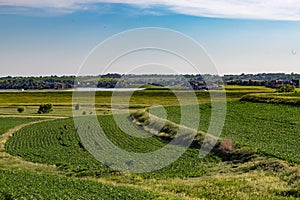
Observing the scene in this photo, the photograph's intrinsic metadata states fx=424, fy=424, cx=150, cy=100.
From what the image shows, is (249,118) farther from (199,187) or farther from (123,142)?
(199,187)

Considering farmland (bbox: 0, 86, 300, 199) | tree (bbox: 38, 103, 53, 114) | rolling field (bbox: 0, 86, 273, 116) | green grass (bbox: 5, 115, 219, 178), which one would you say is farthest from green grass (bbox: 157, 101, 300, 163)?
tree (bbox: 38, 103, 53, 114)

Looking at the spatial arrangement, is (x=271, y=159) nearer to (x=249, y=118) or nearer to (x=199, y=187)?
(x=199, y=187)

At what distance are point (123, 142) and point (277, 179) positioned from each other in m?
22.0

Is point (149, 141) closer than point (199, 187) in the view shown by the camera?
No

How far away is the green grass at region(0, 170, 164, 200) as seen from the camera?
17672 mm

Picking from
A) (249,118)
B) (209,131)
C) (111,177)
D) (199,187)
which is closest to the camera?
(199,187)

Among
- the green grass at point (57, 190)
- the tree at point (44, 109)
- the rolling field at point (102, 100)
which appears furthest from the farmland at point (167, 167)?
the rolling field at point (102, 100)

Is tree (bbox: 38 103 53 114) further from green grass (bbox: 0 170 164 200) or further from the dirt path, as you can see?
green grass (bbox: 0 170 164 200)

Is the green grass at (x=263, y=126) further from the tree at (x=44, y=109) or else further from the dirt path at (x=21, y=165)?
the tree at (x=44, y=109)

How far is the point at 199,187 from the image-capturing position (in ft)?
69.1

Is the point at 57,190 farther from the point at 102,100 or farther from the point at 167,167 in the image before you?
the point at 102,100

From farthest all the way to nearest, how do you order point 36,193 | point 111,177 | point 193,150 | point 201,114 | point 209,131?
1. point 201,114
2. point 209,131
3. point 193,150
4. point 111,177
5. point 36,193

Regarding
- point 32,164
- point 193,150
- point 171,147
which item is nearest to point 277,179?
point 193,150

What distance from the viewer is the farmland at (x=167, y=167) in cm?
1925
